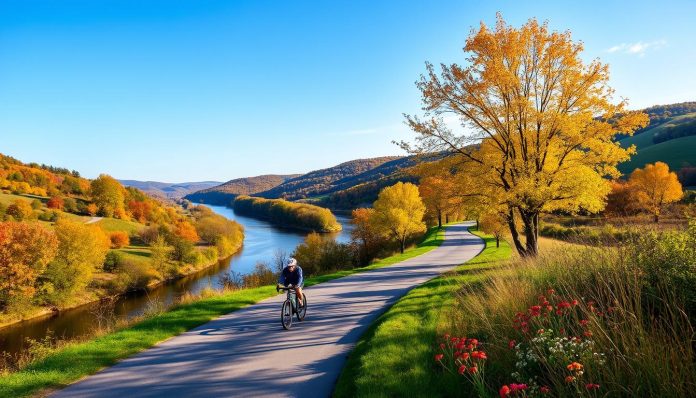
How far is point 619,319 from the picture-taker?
15.9 ft

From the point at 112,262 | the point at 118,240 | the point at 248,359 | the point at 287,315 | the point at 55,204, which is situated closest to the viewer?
the point at 248,359

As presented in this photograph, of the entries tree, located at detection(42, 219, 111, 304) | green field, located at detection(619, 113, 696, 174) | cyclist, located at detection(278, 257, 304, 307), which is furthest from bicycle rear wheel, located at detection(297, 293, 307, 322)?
green field, located at detection(619, 113, 696, 174)

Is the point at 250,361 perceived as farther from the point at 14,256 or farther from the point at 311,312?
the point at 14,256

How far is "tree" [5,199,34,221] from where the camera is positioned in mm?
60562

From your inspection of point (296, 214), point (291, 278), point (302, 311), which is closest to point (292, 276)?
point (291, 278)

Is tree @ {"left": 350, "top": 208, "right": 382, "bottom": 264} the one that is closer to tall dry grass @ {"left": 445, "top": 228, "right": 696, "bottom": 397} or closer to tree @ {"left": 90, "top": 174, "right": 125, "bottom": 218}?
tall dry grass @ {"left": 445, "top": 228, "right": 696, "bottom": 397}

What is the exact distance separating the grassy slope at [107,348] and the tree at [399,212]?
2685cm

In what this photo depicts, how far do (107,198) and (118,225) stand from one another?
40.9 ft

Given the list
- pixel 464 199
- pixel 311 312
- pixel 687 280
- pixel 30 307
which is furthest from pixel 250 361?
pixel 30 307

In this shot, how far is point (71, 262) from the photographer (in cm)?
4091

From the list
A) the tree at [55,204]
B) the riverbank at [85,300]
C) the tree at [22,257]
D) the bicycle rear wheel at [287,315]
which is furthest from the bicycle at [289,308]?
the tree at [55,204]

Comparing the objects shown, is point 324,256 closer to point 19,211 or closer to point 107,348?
point 107,348

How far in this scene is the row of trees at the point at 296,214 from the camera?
105 m

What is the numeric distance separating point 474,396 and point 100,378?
6713 mm
